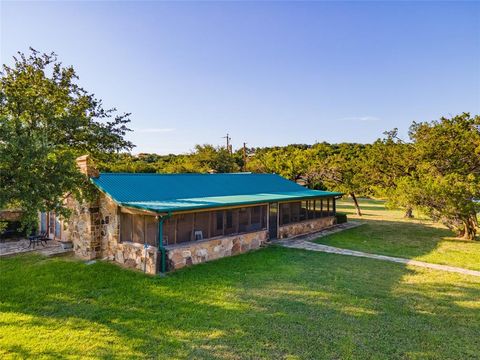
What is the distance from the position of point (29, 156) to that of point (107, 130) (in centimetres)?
1064

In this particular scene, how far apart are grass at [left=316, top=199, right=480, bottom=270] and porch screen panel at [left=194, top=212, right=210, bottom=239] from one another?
266 inches

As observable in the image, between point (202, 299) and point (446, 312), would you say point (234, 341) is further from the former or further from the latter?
point (446, 312)

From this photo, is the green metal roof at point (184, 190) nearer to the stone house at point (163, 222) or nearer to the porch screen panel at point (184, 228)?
the stone house at point (163, 222)

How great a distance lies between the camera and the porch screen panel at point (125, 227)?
12.1m

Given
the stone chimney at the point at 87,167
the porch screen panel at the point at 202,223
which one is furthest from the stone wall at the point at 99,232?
the porch screen panel at the point at 202,223

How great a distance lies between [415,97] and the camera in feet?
70.8

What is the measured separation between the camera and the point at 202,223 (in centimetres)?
1299

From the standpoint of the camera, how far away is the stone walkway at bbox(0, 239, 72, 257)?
531 inches

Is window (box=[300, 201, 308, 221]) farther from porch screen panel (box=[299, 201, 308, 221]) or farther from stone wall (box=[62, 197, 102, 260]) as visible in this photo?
stone wall (box=[62, 197, 102, 260])

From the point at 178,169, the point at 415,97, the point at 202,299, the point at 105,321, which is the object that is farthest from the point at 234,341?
the point at 178,169

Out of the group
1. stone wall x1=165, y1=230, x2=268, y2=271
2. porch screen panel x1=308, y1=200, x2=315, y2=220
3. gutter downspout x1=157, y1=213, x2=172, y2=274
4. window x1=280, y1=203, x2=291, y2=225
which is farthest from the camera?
porch screen panel x1=308, y1=200, x2=315, y2=220

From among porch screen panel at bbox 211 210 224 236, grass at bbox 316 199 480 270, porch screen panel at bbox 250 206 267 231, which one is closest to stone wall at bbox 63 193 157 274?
Answer: porch screen panel at bbox 211 210 224 236

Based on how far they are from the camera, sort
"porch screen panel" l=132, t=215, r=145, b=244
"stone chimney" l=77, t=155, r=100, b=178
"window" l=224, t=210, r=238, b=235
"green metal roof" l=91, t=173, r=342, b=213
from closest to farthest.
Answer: "porch screen panel" l=132, t=215, r=145, b=244 < "green metal roof" l=91, t=173, r=342, b=213 < "stone chimney" l=77, t=155, r=100, b=178 < "window" l=224, t=210, r=238, b=235

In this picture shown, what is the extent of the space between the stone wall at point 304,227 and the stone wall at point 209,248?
7.49 ft
